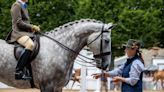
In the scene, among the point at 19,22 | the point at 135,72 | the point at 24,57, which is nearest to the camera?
the point at 135,72

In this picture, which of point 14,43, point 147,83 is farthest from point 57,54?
point 147,83

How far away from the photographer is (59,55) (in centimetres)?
1015

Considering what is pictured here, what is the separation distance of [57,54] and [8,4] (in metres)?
31.3

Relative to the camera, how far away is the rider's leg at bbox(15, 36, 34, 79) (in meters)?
9.88

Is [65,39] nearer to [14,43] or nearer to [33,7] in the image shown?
[14,43]

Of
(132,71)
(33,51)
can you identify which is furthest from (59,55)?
(132,71)

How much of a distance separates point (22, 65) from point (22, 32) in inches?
25.1

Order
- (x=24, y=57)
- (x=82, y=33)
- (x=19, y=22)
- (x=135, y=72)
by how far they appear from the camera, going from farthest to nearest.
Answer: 1. (x=82, y=33)
2. (x=19, y=22)
3. (x=24, y=57)
4. (x=135, y=72)

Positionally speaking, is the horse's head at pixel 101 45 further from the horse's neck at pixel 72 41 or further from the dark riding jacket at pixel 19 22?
the dark riding jacket at pixel 19 22

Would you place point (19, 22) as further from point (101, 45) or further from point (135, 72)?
point (135, 72)

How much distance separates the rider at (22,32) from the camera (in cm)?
991

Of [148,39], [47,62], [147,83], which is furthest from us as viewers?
[148,39]

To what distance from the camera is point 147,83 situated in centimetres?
2980

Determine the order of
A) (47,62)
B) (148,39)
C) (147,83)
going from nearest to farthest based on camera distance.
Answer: (47,62) → (147,83) → (148,39)
